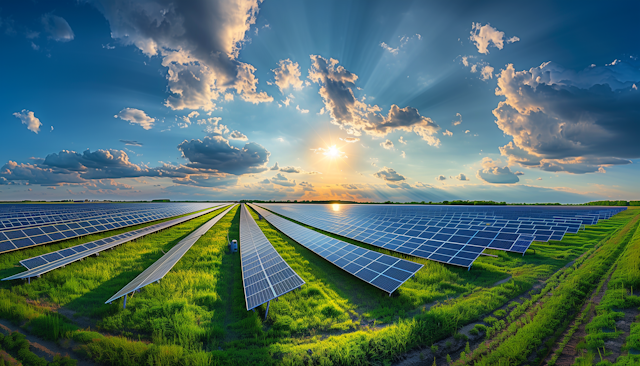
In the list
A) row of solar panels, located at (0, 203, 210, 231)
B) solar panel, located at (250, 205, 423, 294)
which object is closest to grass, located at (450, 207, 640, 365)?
solar panel, located at (250, 205, 423, 294)

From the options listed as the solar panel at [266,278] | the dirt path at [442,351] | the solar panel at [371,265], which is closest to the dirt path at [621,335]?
the dirt path at [442,351]

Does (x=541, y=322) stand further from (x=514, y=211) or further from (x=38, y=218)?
(x=38, y=218)

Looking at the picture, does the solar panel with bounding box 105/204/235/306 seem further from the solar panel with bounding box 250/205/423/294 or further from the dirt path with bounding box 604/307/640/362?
the dirt path with bounding box 604/307/640/362

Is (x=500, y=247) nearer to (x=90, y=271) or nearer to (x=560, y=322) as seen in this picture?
(x=560, y=322)

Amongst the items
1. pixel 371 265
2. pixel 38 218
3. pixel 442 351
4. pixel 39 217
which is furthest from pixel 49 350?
pixel 39 217

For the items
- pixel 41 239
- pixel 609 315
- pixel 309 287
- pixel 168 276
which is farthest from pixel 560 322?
pixel 41 239

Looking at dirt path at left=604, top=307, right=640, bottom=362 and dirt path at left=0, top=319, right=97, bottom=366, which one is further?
dirt path at left=0, top=319, right=97, bottom=366

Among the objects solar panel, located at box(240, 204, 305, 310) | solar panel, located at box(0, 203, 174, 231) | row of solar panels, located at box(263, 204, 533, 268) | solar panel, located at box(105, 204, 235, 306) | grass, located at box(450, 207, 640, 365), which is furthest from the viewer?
solar panel, located at box(0, 203, 174, 231)

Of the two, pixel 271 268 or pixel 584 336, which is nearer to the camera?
pixel 584 336

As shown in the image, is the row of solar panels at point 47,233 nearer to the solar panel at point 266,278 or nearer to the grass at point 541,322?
the solar panel at point 266,278

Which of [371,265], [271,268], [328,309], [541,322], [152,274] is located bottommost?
[328,309]

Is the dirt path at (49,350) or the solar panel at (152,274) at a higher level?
the solar panel at (152,274)
